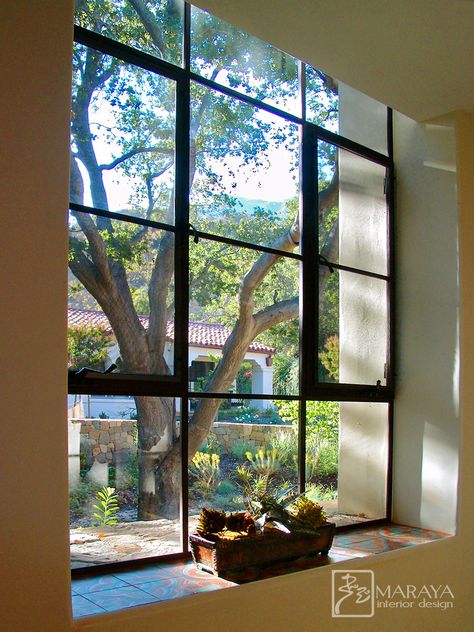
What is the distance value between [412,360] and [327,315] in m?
0.59

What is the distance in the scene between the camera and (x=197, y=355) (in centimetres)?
284

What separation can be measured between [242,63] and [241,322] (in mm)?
1167

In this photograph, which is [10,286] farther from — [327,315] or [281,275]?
[327,315]

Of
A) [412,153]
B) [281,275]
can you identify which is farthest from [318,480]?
[412,153]

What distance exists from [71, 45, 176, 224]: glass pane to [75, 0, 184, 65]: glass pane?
0.11 m

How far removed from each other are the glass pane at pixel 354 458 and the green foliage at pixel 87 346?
1.39 m

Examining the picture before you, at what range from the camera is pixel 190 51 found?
2.87 metres

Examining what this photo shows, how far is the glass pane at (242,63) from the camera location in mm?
2949

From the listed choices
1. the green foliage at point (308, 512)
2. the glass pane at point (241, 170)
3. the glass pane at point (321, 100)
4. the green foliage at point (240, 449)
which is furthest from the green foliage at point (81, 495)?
the glass pane at point (321, 100)

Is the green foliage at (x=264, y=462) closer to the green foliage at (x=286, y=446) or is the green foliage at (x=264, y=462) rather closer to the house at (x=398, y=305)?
the green foliage at (x=286, y=446)

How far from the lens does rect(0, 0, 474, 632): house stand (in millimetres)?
1889

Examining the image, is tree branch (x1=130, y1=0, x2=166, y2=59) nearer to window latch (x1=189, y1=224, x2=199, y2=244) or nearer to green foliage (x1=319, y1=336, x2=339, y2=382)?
window latch (x1=189, y1=224, x2=199, y2=244)

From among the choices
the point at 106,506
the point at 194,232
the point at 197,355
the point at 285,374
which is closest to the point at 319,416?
the point at 285,374

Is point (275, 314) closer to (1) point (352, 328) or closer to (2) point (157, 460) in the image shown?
(1) point (352, 328)
